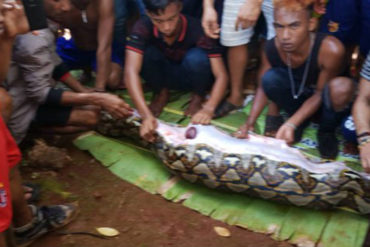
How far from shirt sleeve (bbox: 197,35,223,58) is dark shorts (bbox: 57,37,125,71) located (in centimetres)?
106

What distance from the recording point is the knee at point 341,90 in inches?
119

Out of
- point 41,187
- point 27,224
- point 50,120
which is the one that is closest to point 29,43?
point 50,120

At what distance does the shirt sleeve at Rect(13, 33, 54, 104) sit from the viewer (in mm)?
3062

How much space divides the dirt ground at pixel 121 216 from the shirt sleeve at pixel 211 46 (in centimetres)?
134

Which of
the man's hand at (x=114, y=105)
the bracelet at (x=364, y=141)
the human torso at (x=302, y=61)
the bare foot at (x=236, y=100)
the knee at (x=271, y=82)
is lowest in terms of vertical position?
the bare foot at (x=236, y=100)

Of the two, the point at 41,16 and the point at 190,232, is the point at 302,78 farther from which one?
the point at 41,16

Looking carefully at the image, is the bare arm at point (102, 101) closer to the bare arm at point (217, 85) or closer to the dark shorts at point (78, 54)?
the bare arm at point (217, 85)

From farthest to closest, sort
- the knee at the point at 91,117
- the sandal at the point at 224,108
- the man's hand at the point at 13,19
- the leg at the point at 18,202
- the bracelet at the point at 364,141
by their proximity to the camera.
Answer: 1. the sandal at the point at 224,108
2. the knee at the point at 91,117
3. the bracelet at the point at 364,141
4. the leg at the point at 18,202
5. the man's hand at the point at 13,19

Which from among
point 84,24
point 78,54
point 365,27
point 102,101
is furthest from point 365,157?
point 78,54

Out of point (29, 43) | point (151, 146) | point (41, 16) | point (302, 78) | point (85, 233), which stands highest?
point (41, 16)

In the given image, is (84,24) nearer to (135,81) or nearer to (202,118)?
(135,81)

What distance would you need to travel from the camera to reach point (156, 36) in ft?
12.1

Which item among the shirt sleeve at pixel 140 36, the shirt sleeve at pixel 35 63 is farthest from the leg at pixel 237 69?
the shirt sleeve at pixel 35 63

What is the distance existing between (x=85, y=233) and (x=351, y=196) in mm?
1777
